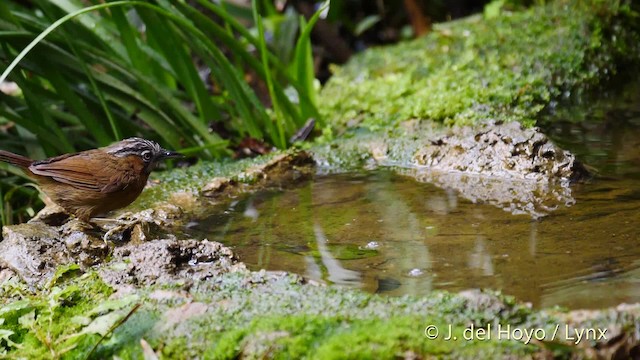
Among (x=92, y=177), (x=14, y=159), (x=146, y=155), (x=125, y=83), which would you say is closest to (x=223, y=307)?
(x=92, y=177)

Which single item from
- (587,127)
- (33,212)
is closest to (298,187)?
(33,212)

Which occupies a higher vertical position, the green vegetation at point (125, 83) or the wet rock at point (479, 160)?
the green vegetation at point (125, 83)

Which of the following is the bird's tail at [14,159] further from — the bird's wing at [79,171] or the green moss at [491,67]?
the green moss at [491,67]

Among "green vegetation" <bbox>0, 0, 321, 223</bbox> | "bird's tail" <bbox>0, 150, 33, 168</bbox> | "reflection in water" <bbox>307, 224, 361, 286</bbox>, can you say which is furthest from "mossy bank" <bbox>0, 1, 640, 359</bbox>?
"green vegetation" <bbox>0, 0, 321, 223</bbox>

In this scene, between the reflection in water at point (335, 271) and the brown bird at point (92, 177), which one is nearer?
the reflection in water at point (335, 271)

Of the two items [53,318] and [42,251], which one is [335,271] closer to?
[53,318]

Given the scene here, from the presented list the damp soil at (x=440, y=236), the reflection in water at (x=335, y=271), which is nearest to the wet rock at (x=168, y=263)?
the damp soil at (x=440, y=236)

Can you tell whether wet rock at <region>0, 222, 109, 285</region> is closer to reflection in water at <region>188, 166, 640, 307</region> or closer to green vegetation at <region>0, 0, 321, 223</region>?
reflection in water at <region>188, 166, 640, 307</region>

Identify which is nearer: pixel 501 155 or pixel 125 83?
pixel 501 155
